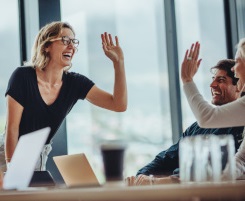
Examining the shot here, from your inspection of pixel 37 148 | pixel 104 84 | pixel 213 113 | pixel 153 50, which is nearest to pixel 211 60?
pixel 153 50

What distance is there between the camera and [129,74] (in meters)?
4.03

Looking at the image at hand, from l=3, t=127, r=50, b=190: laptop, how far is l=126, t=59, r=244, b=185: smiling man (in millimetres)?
1281

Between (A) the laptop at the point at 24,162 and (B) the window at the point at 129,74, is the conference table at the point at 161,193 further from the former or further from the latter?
(B) the window at the point at 129,74

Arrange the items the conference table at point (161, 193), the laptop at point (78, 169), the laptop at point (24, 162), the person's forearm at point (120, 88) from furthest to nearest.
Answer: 1. the person's forearm at point (120, 88)
2. the laptop at point (78, 169)
3. the laptop at point (24, 162)
4. the conference table at point (161, 193)

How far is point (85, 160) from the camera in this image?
7.01 feet

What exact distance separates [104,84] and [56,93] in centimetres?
80

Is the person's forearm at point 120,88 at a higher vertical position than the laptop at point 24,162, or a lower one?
higher

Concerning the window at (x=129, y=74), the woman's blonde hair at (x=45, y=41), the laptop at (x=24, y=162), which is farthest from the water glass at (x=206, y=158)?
the window at (x=129, y=74)

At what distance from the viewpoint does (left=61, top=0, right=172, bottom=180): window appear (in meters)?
3.89

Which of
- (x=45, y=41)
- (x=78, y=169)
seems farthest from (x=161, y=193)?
(x=45, y=41)

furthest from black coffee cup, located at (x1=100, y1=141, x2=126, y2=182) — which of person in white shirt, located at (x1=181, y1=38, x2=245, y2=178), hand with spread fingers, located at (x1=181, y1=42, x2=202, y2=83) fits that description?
hand with spread fingers, located at (x1=181, y1=42, x2=202, y2=83)

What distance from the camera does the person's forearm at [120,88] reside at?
319 centimetres

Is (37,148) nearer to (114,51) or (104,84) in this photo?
(114,51)

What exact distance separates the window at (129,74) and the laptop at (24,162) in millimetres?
2061
